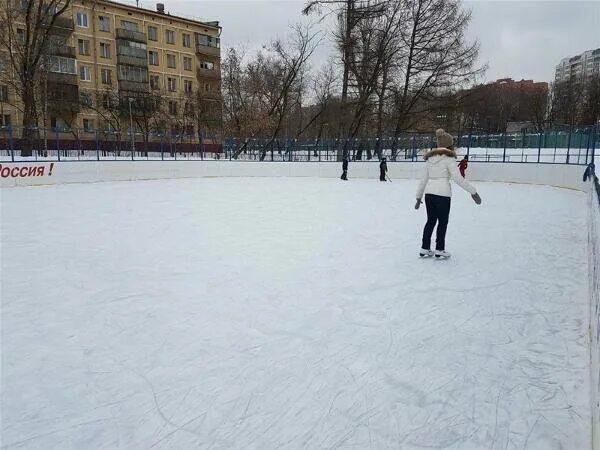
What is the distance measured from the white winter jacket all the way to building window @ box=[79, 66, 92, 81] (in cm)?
4394

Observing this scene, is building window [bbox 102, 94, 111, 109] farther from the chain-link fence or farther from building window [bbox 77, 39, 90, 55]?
the chain-link fence

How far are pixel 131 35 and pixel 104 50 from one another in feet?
9.73

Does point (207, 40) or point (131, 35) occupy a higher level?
point (207, 40)

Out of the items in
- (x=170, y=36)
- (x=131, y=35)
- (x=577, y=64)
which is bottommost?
(x=131, y=35)

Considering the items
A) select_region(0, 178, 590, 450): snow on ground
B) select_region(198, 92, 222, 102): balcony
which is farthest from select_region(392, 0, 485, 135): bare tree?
select_region(0, 178, 590, 450): snow on ground

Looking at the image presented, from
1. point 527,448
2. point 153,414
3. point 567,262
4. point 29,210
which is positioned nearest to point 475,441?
point 527,448

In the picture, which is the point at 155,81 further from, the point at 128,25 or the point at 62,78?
the point at 62,78

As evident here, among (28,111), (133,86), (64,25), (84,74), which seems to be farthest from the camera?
(133,86)

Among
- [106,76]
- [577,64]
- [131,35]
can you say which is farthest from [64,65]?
[577,64]

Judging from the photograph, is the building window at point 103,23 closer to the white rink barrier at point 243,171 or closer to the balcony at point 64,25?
the balcony at point 64,25

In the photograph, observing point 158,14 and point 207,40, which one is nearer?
point 158,14

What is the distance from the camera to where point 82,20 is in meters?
41.6

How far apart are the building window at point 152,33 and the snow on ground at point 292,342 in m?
45.0

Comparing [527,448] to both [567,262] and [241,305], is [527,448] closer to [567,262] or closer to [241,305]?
[241,305]
